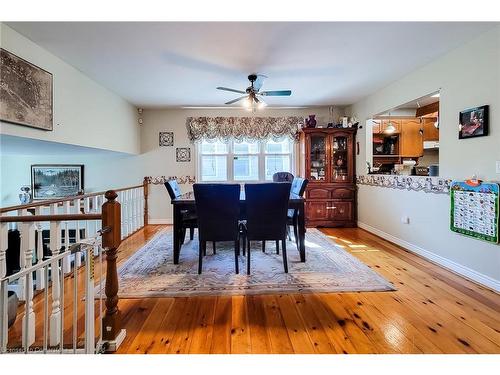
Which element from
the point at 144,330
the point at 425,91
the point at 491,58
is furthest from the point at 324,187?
the point at 144,330

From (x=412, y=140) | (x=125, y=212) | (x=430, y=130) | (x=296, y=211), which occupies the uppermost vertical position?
(x=430, y=130)

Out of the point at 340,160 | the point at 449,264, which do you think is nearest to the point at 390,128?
the point at 340,160

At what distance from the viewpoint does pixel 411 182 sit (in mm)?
3420

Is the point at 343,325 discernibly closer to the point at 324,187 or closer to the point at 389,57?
the point at 389,57

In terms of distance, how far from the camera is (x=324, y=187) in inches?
191

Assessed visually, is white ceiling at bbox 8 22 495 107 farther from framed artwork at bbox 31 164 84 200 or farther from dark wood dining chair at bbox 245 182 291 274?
framed artwork at bbox 31 164 84 200

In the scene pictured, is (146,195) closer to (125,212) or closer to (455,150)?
(125,212)

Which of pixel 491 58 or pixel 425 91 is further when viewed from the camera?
pixel 425 91

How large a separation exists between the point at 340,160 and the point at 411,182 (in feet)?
5.43

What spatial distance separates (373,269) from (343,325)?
3.97 ft

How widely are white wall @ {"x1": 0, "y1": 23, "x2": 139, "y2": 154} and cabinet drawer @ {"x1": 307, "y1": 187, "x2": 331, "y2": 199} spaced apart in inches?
134

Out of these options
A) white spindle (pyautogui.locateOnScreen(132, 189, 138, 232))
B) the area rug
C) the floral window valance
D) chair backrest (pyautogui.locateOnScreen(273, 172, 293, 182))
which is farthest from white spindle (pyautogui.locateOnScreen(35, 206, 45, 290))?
chair backrest (pyautogui.locateOnScreen(273, 172, 293, 182))

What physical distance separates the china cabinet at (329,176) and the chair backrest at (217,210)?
2503 millimetres
